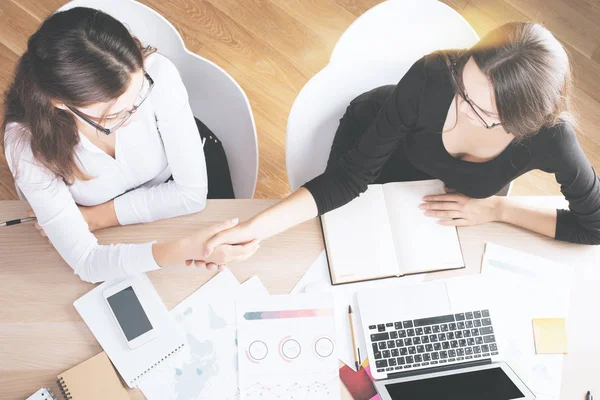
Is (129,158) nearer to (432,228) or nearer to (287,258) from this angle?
(287,258)

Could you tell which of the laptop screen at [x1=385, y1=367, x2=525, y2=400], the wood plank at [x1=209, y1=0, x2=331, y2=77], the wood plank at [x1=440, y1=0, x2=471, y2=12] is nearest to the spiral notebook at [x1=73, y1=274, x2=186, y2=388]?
the laptop screen at [x1=385, y1=367, x2=525, y2=400]

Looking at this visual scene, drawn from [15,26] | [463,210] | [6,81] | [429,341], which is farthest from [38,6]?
[429,341]

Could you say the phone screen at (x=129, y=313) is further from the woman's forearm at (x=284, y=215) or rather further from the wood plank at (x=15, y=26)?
the wood plank at (x=15, y=26)

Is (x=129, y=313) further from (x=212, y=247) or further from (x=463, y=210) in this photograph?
(x=463, y=210)

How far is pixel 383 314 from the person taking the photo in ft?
3.92

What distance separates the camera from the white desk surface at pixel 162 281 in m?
1.13

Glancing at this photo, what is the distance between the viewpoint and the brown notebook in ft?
3.63

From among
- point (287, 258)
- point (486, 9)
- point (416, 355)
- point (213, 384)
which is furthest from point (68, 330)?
point (486, 9)

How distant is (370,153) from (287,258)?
322mm

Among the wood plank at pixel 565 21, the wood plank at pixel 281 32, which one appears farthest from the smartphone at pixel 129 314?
the wood plank at pixel 565 21

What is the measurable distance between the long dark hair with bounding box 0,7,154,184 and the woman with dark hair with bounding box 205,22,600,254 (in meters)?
0.40

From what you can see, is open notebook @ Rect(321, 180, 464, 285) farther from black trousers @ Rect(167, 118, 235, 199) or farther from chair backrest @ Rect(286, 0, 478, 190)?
black trousers @ Rect(167, 118, 235, 199)

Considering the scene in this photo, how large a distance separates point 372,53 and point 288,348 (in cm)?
75

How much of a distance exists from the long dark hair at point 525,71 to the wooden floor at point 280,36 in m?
1.17
